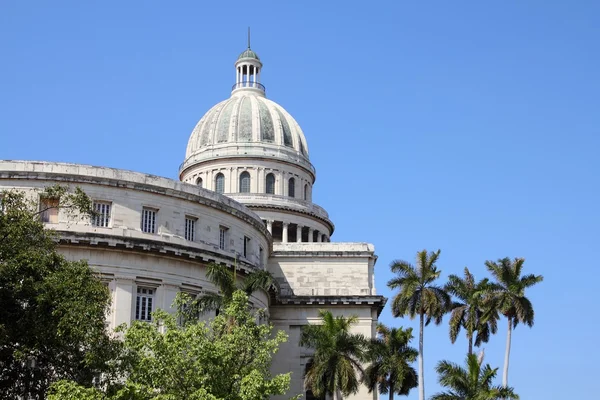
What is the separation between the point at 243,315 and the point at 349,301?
106 ft

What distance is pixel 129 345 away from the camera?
39.1 m

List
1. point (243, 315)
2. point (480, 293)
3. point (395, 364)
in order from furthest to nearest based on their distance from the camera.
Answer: point (480, 293) < point (395, 364) < point (243, 315)

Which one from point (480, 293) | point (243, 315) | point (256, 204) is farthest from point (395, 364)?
point (256, 204)

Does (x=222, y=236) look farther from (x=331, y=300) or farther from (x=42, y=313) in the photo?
(x=42, y=313)

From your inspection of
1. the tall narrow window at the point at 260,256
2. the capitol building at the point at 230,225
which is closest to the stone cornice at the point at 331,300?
the capitol building at the point at 230,225

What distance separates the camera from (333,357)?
51.2m

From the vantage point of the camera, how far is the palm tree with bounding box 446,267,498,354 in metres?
68.4

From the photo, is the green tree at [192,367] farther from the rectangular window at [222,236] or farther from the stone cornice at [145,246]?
the rectangular window at [222,236]

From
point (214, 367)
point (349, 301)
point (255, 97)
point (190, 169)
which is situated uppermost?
point (255, 97)

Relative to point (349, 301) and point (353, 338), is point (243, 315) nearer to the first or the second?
point (353, 338)

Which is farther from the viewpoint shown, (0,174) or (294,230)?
(294,230)

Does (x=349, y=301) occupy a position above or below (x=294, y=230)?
below

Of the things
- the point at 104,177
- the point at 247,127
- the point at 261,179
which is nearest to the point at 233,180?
the point at 261,179

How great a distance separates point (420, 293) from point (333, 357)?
16.0m
